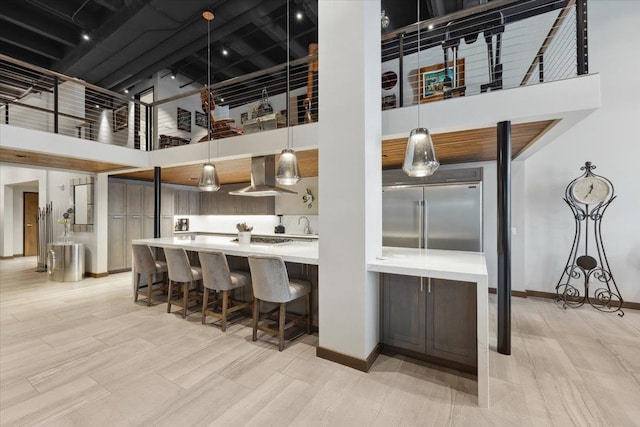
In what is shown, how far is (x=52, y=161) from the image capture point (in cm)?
503

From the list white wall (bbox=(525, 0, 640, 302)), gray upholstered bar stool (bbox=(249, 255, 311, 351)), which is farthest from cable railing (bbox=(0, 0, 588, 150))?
gray upholstered bar stool (bbox=(249, 255, 311, 351))

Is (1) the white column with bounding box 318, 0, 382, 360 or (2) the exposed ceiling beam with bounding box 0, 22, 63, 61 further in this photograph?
(2) the exposed ceiling beam with bounding box 0, 22, 63, 61

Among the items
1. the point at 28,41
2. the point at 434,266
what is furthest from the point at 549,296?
the point at 28,41

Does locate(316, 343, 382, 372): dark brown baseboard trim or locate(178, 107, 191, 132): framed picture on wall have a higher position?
locate(178, 107, 191, 132): framed picture on wall

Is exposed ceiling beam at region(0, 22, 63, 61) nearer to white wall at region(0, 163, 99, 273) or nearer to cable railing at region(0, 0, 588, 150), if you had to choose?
cable railing at region(0, 0, 588, 150)

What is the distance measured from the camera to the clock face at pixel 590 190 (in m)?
4.00

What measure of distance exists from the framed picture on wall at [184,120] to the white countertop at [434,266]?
6985 millimetres

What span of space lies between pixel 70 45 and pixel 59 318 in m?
5.16

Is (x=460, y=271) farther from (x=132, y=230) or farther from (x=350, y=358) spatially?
(x=132, y=230)

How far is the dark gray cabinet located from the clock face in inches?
123

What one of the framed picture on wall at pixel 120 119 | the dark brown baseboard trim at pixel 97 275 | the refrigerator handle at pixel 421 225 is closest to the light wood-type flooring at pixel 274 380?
the refrigerator handle at pixel 421 225

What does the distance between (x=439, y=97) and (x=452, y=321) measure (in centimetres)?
265

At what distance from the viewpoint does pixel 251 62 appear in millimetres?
6430

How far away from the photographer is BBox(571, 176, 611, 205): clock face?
4000mm
